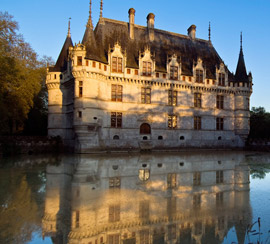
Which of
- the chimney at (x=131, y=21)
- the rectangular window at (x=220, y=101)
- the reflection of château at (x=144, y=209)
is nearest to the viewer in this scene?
the reflection of château at (x=144, y=209)

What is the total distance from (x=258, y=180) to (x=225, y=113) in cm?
2313

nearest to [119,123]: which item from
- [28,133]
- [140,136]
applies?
[140,136]

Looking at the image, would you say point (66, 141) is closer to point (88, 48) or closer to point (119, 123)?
point (119, 123)

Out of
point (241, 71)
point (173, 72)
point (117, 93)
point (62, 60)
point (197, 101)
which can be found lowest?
point (197, 101)

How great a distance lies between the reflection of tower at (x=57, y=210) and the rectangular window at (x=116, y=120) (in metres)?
16.0

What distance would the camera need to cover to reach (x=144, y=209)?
7309 millimetres

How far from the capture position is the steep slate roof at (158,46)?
29.4 meters

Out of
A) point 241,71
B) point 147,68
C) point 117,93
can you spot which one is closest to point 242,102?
point 241,71

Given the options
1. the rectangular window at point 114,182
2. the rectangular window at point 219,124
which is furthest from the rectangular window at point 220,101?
the rectangular window at point 114,182

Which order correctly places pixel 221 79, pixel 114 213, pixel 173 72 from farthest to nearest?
pixel 221 79 → pixel 173 72 → pixel 114 213

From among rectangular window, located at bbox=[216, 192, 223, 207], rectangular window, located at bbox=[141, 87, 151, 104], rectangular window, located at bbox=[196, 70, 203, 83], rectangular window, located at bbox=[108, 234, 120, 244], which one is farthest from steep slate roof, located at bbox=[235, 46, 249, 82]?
rectangular window, located at bbox=[108, 234, 120, 244]

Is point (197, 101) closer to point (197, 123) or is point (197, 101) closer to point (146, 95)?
point (197, 123)

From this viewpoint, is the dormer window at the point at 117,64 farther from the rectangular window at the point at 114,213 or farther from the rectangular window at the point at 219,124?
the rectangular window at the point at 114,213

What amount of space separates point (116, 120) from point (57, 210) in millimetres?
20753
